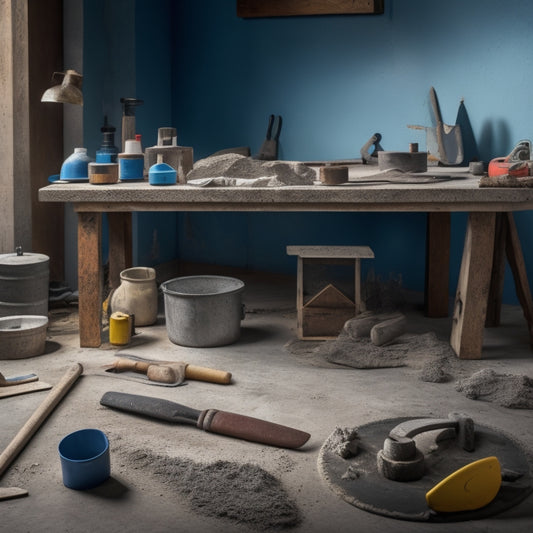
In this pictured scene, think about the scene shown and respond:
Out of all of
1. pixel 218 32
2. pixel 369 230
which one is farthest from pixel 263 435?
pixel 218 32

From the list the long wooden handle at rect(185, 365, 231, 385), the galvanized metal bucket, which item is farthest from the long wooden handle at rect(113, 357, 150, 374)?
the galvanized metal bucket

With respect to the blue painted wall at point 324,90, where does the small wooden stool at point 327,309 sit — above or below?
below

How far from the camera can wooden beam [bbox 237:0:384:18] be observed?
21.0 feet

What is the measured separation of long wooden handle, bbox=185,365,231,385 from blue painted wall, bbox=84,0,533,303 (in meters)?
2.69

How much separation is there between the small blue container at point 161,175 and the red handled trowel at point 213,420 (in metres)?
1.42

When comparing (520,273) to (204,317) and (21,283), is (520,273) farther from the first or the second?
(21,283)

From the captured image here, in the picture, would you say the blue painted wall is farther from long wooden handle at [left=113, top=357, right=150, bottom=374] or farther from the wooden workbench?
long wooden handle at [left=113, top=357, right=150, bottom=374]

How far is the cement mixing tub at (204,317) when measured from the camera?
482cm

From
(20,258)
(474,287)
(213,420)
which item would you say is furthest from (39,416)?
(474,287)

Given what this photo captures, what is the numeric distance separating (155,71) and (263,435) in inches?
172

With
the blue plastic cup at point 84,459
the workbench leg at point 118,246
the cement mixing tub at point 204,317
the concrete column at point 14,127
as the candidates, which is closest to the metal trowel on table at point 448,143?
the cement mixing tub at point 204,317

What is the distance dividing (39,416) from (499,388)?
2.31 m

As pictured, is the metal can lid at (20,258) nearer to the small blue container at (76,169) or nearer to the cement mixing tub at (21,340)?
the cement mixing tub at (21,340)

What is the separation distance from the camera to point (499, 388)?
406 centimetres
